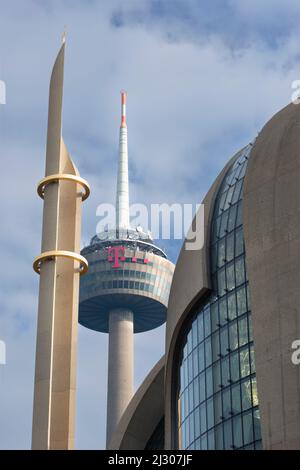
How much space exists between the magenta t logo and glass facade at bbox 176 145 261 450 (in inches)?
4442

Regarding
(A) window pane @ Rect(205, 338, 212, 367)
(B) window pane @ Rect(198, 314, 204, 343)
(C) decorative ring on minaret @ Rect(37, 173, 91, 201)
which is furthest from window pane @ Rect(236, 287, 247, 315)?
(C) decorative ring on minaret @ Rect(37, 173, 91, 201)

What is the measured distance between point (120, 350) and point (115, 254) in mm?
17753

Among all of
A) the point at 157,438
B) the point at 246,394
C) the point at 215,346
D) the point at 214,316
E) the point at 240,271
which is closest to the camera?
the point at 246,394

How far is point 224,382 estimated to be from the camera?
50625mm

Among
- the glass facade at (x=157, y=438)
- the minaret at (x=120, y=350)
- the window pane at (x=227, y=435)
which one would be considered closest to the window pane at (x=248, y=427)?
the window pane at (x=227, y=435)

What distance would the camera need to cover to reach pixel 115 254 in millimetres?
171000

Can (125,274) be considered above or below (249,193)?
above

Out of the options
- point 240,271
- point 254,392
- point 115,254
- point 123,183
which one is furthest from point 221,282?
point 123,183

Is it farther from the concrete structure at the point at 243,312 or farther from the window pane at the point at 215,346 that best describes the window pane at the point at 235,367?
the window pane at the point at 215,346

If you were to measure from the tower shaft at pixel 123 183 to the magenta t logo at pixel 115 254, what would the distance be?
8.04m

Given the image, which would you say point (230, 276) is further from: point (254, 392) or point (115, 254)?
point (115, 254)
